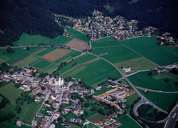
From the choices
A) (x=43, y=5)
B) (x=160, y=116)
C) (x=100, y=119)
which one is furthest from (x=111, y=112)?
(x=43, y=5)

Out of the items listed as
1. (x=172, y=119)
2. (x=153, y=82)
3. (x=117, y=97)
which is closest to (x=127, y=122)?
(x=117, y=97)

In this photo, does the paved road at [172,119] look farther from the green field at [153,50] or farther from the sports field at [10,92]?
the sports field at [10,92]

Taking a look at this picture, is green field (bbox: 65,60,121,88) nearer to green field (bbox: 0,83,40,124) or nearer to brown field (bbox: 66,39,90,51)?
brown field (bbox: 66,39,90,51)

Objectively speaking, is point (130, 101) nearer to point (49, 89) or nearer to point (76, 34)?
point (49, 89)

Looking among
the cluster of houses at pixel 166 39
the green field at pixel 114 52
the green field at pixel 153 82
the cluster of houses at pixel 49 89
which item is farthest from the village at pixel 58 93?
the cluster of houses at pixel 166 39

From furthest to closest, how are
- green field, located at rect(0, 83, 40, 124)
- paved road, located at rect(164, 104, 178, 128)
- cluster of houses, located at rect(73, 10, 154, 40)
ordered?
cluster of houses, located at rect(73, 10, 154, 40), paved road, located at rect(164, 104, 178, 128), green field, located at rect(0, 83, 40, 124)

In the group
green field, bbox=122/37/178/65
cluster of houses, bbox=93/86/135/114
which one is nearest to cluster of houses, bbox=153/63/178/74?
green field, bbox=122/37/178/65
